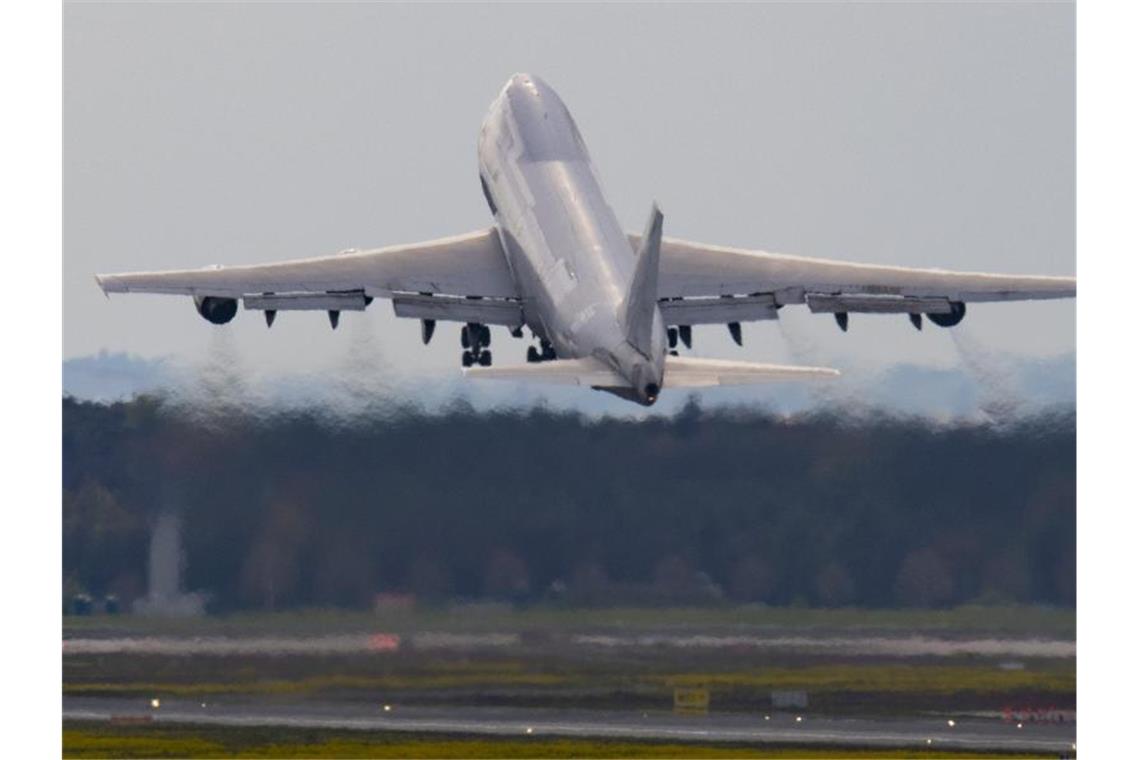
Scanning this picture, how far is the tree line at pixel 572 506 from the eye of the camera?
3263 inches

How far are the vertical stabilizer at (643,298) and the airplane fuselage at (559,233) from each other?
222 mm

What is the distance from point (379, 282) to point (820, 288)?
10.6 meters

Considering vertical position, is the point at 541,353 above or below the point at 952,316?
Answer: below

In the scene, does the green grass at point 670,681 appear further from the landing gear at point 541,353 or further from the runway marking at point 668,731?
the landing gear at point 541,353

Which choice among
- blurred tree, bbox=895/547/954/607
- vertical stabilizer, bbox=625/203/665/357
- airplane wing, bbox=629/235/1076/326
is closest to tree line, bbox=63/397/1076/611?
blurred tree, bbox=895/547/954/607

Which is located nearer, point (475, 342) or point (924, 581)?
point (924, 581)

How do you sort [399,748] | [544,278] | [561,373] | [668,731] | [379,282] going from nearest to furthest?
[399,748]
[668,731]
[561,373]
[544,278]
[379,282]

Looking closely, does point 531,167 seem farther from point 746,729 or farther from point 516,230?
point 746,729

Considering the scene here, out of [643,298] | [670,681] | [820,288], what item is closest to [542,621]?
[670,681]

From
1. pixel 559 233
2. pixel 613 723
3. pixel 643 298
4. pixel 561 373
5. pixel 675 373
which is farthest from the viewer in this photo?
pixel 559 233

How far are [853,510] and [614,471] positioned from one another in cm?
546

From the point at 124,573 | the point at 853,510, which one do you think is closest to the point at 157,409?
the point at 124,573

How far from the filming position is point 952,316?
294ft

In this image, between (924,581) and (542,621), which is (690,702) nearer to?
(542,621)
